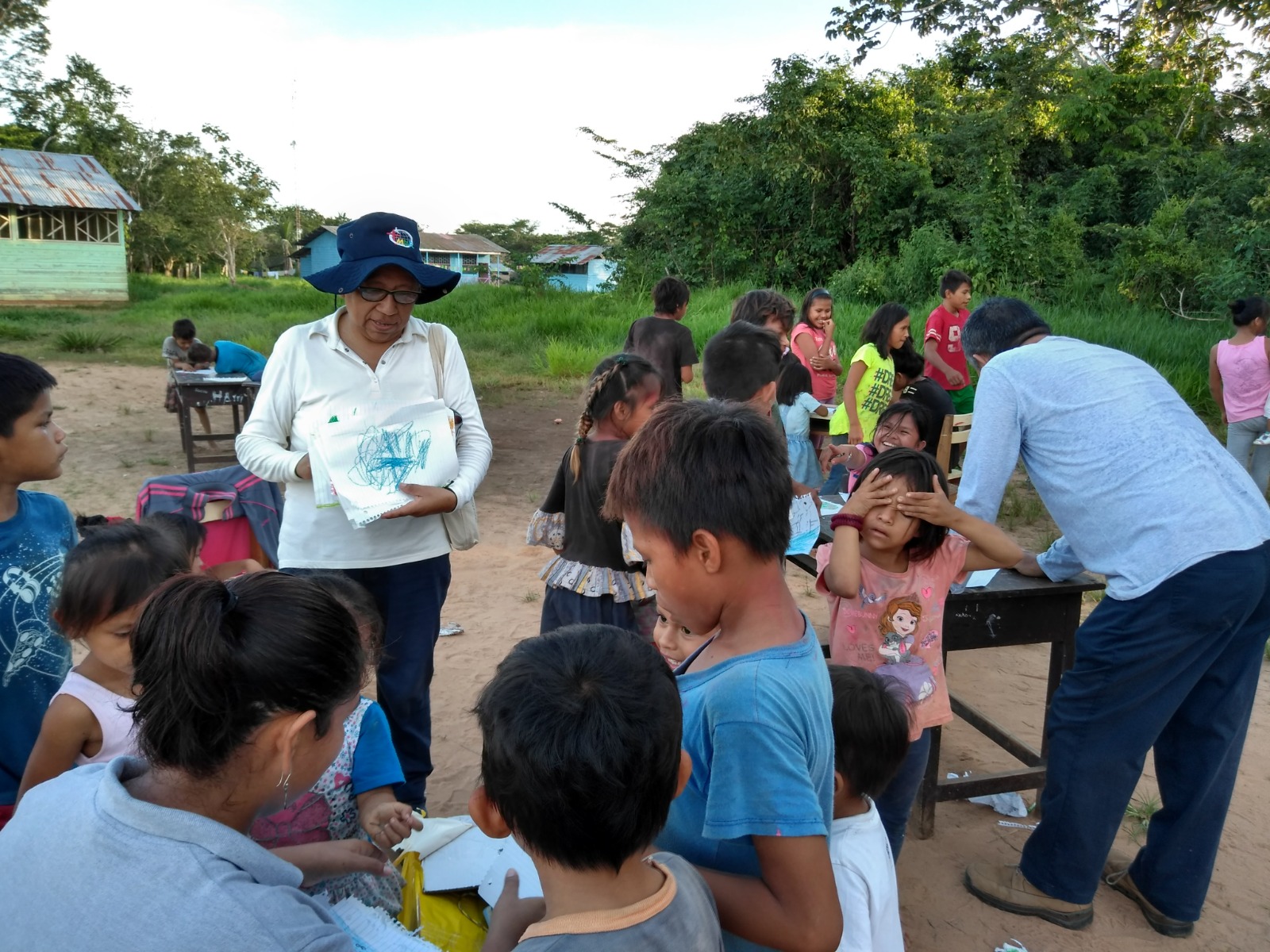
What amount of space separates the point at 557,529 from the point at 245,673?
181cm

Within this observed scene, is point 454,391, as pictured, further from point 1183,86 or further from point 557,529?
point 1183,86

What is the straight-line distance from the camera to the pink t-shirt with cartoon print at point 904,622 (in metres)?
2.54

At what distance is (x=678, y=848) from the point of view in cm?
140

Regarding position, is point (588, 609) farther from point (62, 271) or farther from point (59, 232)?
point (59, 232)

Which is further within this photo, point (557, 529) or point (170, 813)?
point (557, 529)

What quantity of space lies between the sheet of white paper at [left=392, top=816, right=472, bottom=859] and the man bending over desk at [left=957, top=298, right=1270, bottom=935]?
165 centimetres

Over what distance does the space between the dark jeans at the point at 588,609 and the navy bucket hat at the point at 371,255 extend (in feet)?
3.43

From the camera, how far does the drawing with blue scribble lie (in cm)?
260

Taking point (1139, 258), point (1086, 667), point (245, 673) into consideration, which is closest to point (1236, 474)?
point (1086, 667)

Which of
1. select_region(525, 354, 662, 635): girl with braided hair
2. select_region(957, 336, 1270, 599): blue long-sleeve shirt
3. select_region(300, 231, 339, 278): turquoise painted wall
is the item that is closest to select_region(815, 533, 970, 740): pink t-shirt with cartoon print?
select_region(957, 336, 1270, 599): blue long-sleeve shirt

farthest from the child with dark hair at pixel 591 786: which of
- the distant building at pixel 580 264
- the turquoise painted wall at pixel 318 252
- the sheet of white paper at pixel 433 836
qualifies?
the turquoise painted wall at pixel 318 252

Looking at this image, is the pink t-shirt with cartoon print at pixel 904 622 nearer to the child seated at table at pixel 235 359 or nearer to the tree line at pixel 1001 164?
the child seated at table at pixel 235 359

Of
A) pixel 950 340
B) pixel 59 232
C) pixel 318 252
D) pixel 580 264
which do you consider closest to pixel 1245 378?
pixel 950 340

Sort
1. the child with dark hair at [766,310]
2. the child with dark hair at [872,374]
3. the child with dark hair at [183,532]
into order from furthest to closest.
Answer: the child with dark hair at [872,374]
the child with dark hair at [766,310]
the child with dark hair at [183,532]
